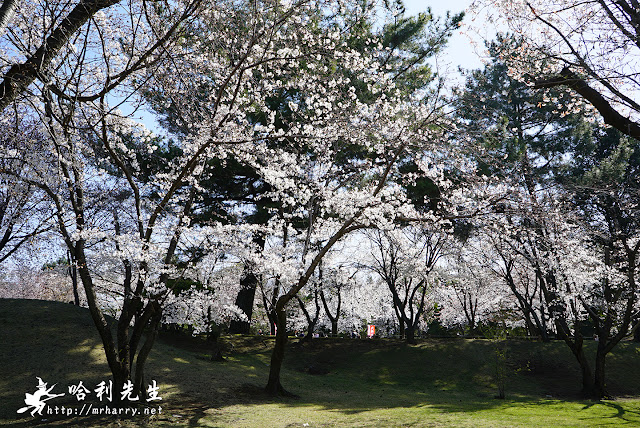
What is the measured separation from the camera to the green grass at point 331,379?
7910 mm

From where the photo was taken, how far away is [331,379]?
46.9ft

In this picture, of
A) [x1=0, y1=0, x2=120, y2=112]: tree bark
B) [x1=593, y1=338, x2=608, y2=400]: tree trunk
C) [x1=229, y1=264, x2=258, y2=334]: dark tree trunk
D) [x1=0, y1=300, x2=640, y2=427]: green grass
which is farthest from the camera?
[x1=229, y1=264, x2=258, y2=334]: dark tree trunk

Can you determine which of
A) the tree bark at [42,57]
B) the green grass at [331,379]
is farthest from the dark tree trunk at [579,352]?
the tree bark at [42,57]

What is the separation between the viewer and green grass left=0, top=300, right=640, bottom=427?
7910mm

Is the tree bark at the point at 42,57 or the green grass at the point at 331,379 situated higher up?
the tree bark at the point at 42,57

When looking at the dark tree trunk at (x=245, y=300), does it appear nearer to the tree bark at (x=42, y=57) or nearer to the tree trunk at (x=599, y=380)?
the tree trunk at (x=599, y=380)

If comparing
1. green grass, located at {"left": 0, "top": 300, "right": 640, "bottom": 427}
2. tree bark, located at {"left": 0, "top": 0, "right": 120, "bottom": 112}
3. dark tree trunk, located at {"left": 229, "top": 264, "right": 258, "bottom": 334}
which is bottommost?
green grass, located at {"left": 0, "top": 300, "right": 640, "bottom": 427}

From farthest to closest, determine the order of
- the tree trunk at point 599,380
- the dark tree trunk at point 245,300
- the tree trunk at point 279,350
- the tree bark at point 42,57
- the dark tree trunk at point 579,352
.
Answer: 1. the dark tree trunk at point 245,300
2. the dark tree trunk at point 579,352
3. the tree trunk at point 599,380
4. the tree trunk at point 279,350
5. the tree bark at point 42,57

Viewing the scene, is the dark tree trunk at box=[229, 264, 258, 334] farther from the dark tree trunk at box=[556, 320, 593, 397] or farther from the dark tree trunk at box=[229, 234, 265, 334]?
the dark tree trunk at box=[556, 320, 593, 397]

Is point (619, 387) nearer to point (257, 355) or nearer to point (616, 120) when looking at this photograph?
point (257, 355)

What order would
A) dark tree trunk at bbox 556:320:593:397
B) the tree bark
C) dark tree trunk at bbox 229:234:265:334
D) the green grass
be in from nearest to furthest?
the tree bark < the green grass < dark tree trunk at bbox 556:320:593:397 < dark tree trunk at bbox 229:234:265:334

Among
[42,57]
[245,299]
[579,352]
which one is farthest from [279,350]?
[579,352]

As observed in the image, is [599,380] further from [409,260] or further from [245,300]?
[245,300]

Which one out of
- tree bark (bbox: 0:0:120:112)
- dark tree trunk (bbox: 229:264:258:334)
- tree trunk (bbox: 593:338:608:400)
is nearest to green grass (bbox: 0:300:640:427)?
tree trunk (bbox: 593:338:608:400)
